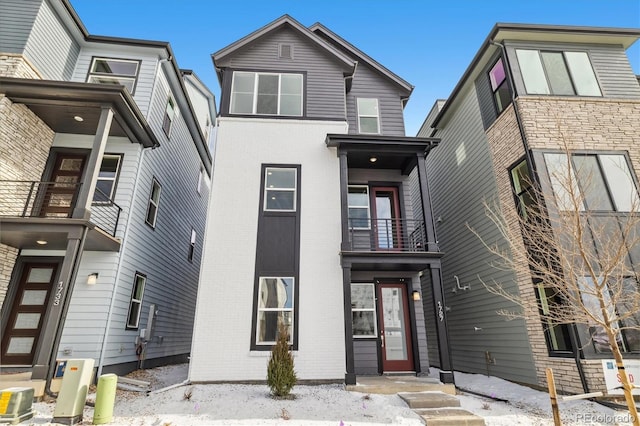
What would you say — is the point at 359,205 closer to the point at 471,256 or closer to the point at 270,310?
the point at 471,256

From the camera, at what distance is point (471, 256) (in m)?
11.1

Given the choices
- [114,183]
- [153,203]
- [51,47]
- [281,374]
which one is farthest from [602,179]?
[51,47]

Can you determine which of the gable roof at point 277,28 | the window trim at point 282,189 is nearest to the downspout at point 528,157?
the gable roof at point 277,28

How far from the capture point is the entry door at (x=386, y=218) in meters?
10.3

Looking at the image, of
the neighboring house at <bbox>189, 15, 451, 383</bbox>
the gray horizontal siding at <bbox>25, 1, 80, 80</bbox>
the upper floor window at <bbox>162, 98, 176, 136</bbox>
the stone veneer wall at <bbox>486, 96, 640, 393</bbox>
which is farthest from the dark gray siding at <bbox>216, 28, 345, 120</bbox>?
the stone veneer wall at <bbox>486, 96, 640, 393</bbox>

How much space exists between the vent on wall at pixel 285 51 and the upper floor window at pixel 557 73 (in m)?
7.57

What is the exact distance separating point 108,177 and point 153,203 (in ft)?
5.63

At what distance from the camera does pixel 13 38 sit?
8859 mm

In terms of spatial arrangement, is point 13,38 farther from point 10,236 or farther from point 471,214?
point 471,214

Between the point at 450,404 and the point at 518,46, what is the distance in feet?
34.0

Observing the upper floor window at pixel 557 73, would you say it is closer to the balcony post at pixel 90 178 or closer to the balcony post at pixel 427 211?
the balcony post at pixel 427 211

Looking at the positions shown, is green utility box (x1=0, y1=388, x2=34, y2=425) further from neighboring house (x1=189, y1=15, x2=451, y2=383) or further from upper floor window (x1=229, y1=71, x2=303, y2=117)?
upper floor window (x1=229, y1=71, x2=303, y2=117)

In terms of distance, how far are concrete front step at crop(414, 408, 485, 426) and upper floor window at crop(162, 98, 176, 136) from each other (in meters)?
11.7

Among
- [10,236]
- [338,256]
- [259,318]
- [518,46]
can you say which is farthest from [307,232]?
[518,46]
